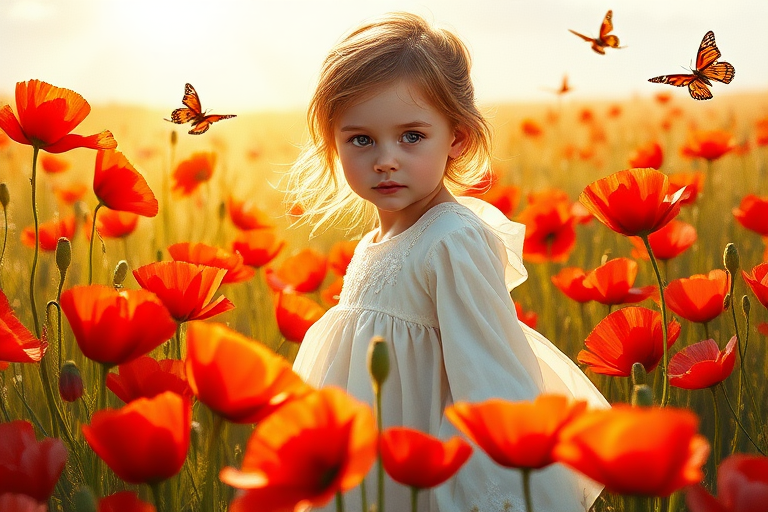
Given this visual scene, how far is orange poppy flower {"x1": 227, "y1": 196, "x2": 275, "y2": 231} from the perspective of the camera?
6.84 feet

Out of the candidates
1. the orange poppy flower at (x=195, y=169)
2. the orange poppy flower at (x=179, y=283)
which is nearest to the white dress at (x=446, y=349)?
the orange poppy flower at (x=179, y=283)

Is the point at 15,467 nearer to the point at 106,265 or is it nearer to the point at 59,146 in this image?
the point at 59,146

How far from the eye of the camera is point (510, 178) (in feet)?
12.2

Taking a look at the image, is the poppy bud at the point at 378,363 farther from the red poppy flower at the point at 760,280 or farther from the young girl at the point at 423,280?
the red poppy flower at the point at 760,280

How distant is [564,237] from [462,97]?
1.78ft

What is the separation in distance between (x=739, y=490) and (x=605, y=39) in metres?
1.08

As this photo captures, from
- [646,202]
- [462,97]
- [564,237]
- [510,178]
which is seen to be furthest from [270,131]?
[646,202]

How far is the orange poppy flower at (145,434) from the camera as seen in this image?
71 centimetres

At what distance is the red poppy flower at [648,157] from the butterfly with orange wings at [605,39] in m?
0.51

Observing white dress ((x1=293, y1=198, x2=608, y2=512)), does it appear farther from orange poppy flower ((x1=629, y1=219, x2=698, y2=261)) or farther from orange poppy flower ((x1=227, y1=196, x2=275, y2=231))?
orange poppy flower ((x1=227, y1=196, x2=275, y2=231))

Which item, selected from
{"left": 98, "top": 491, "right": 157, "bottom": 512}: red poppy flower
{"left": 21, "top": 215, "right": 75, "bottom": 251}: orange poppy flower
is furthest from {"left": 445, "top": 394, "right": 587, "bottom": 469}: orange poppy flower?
{"left": 21, "top": 215, "right": 75, "bottom": 251}: orange poppy flower

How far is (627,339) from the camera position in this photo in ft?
3.83

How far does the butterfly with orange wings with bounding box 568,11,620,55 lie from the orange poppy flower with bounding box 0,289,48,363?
0.98 metres

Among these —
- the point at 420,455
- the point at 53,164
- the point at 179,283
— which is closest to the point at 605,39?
the point at 179,283
